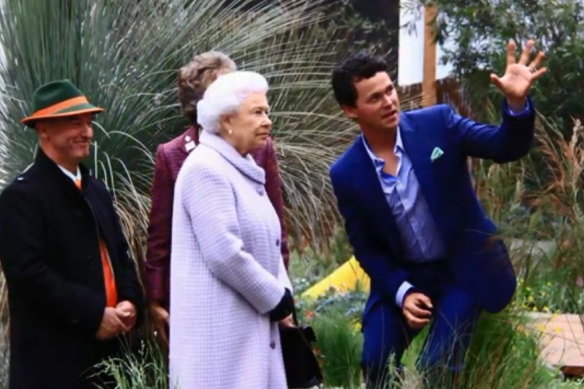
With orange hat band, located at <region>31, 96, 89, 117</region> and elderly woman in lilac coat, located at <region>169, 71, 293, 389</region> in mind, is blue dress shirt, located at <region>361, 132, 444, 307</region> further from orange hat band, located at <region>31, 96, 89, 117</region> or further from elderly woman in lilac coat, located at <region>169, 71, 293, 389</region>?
orange hat band, located at <region>31, 96, 89, 117</region>

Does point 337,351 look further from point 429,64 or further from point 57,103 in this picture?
point 429,64

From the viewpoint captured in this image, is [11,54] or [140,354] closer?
[140,354]

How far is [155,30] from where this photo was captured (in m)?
7.93

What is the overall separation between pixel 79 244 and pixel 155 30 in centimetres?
228

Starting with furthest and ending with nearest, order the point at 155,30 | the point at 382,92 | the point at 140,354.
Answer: the point at 155,30
the point at 140,354
the point at 382,92

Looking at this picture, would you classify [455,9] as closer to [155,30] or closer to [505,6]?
[505,6]

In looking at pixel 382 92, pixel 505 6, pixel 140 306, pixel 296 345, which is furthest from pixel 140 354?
pixel 505 6

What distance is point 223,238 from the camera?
18.0ft

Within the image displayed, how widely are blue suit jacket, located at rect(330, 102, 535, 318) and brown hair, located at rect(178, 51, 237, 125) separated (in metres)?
0.63

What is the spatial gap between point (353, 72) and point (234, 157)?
0.61 metres

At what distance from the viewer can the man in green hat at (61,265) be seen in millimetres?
5777

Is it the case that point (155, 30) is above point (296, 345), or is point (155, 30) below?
above

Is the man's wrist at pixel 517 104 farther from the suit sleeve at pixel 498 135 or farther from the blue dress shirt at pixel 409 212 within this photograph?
the blue dress shirt at pixel 409 212

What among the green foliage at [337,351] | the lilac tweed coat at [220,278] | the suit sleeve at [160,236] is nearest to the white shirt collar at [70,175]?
the suit sleeve at [160,236]
